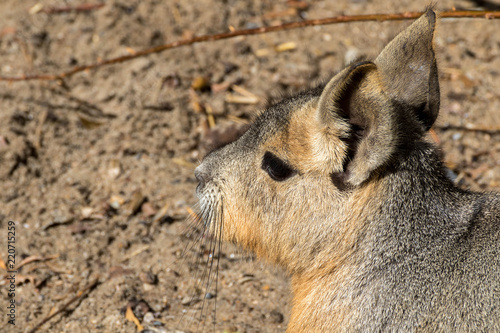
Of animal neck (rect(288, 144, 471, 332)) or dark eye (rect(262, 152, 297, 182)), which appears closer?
animal neck (rect(288, 144, 471, 332))

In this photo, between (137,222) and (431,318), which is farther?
(137,222)

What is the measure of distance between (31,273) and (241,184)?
146cm

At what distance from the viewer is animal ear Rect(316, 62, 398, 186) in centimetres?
181

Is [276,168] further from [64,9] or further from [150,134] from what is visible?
[64,9]

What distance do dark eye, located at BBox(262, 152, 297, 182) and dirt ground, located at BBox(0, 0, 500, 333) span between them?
Answer: 0.81m

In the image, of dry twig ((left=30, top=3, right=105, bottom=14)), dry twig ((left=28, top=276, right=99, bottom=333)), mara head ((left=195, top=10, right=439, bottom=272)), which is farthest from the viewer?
dry twig ((left=30, top=3, right=105, bottom=14))

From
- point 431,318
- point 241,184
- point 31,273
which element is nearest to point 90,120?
point 31,273

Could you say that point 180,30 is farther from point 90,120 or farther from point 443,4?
point 443,4

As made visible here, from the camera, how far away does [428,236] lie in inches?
83.7

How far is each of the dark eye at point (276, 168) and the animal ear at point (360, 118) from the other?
→ 0.24 m

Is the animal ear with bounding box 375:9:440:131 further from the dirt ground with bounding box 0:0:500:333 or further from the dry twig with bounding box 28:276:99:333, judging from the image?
the dry twig with bounding box 28:276:99:333

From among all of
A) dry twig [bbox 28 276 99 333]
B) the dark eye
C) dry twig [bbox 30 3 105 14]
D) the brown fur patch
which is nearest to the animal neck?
the brown fur patch

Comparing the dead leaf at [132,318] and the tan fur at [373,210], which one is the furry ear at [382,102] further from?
the dead leaf at [132,318]

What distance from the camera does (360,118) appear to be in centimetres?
191
